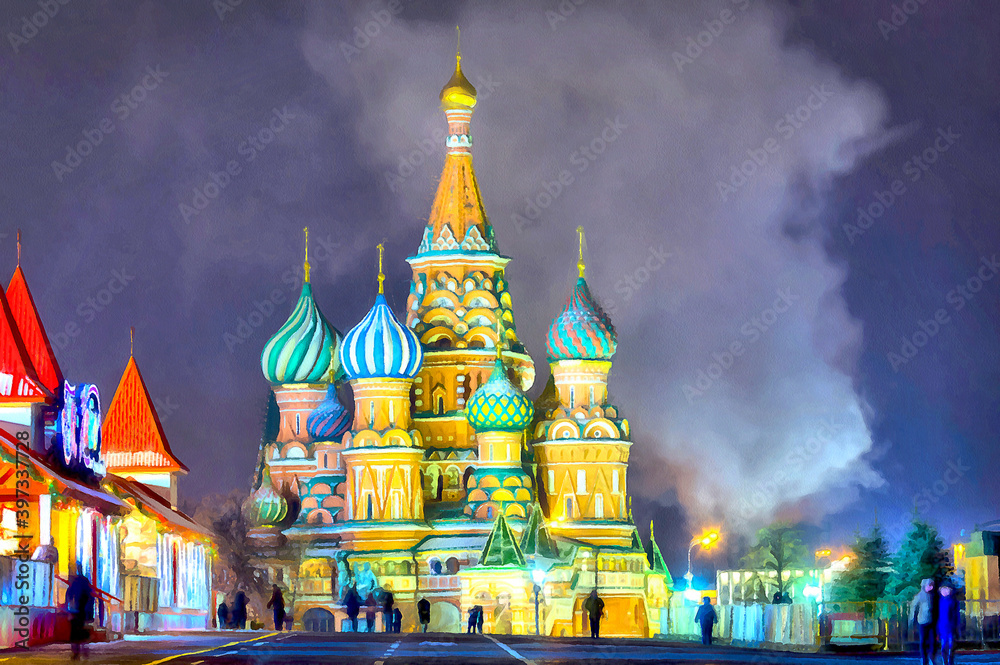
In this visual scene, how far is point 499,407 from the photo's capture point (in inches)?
3223

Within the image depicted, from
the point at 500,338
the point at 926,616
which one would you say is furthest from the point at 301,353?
the point at 926,616

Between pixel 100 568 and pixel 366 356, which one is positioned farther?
pixel 366 356

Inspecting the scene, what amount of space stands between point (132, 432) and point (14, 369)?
18.2 metres

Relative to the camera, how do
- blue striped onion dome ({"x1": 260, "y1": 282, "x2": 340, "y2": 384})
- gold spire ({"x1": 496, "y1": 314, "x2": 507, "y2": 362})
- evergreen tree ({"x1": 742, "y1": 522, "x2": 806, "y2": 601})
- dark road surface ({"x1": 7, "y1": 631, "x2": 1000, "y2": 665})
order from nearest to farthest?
dark road surface ({"x1": 7, "y1": 631, "x2": 1000, "y2": 665}) < gold spire ({"x1": 496, "y1": 314, "x2": 507, "y2": 362}) < blue striped onion dome ({"x1": 260, "y1": 282, "x2": 340, "y2": 384}) < evergreen tree ({"x1": 742, "y1": 522, "x2": 806, "y2": 601})

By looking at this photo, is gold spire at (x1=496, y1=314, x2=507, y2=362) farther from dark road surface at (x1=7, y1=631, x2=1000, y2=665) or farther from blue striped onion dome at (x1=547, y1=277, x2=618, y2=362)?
dark road surface at (x1=7, y1=631, x2=1000, y2=665)

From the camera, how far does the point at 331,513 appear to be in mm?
84375

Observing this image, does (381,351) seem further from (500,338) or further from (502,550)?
(502,550)


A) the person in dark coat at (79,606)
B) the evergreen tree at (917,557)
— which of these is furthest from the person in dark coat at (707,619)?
the evergreen tree at (917,557)

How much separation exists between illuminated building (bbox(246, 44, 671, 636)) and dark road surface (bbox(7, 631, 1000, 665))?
41.1 metres

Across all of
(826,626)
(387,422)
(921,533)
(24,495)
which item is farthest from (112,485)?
(921,533)

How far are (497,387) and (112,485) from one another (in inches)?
1511

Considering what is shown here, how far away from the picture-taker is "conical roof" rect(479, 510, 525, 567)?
7450cm

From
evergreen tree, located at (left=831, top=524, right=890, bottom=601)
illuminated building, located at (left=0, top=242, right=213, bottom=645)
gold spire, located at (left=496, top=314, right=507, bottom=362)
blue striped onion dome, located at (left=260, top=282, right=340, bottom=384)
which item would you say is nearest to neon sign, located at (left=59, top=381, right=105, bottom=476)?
illuminated building, located at (left=0, top=242, right=213, bottom=645)

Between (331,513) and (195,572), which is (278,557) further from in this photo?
(195,572)
